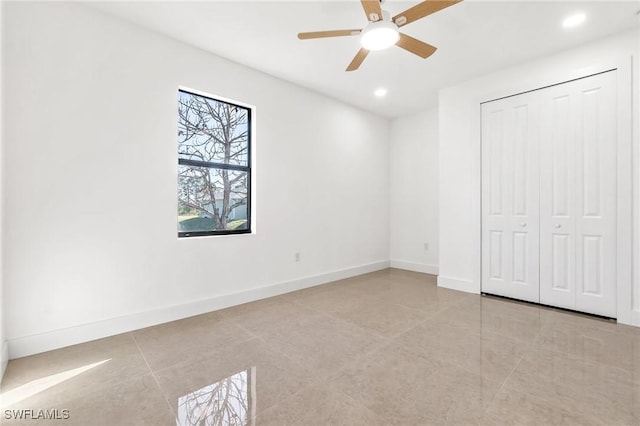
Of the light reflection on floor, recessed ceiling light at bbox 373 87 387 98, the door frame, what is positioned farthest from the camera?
recessed ceiling light at bbox 373 87 387 98

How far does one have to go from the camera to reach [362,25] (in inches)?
108

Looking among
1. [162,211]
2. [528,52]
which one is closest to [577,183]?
[528,52]

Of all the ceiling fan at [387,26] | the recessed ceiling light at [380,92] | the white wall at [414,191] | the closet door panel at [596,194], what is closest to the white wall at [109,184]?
the recessed ceiling light at [380,92]

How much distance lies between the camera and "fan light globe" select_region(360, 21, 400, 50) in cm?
214

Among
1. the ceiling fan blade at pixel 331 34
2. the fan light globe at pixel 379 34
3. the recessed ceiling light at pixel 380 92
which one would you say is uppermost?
the recessed ceiling light at pixel 380 92

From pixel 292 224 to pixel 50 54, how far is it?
9.42 feet

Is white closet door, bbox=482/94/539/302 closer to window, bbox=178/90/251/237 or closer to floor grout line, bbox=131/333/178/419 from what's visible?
window, bbox=178/90/251/237

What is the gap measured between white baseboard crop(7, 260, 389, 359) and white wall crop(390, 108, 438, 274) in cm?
229

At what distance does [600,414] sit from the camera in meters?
1.58

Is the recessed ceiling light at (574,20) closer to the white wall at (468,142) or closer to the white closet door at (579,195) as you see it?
the white wall at (468,142)

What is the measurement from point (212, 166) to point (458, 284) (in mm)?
3603

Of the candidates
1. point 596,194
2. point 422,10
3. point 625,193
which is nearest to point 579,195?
point 596,194

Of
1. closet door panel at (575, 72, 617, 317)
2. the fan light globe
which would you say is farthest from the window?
closet door panel at (575, 72, 617, 317)

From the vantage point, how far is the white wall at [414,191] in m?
5.09
